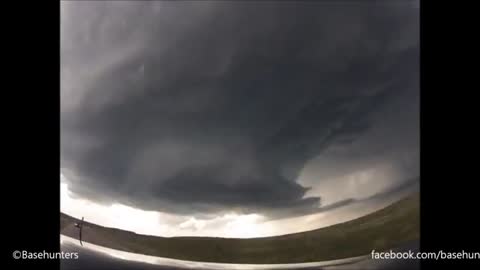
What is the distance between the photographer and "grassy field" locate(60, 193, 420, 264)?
2520 mm

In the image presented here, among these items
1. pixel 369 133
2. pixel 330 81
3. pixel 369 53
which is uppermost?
pixel 369 53

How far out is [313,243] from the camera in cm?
253

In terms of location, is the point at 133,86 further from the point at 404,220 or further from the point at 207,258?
the point at 404,220

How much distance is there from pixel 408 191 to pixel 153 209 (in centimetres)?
211

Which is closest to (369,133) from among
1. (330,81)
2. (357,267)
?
(330,81)

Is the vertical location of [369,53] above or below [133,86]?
above

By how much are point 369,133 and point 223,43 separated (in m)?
1.43

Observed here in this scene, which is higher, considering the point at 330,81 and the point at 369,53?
the point at 369,53

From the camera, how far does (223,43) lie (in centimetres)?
259

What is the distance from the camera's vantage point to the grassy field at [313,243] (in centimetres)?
252
